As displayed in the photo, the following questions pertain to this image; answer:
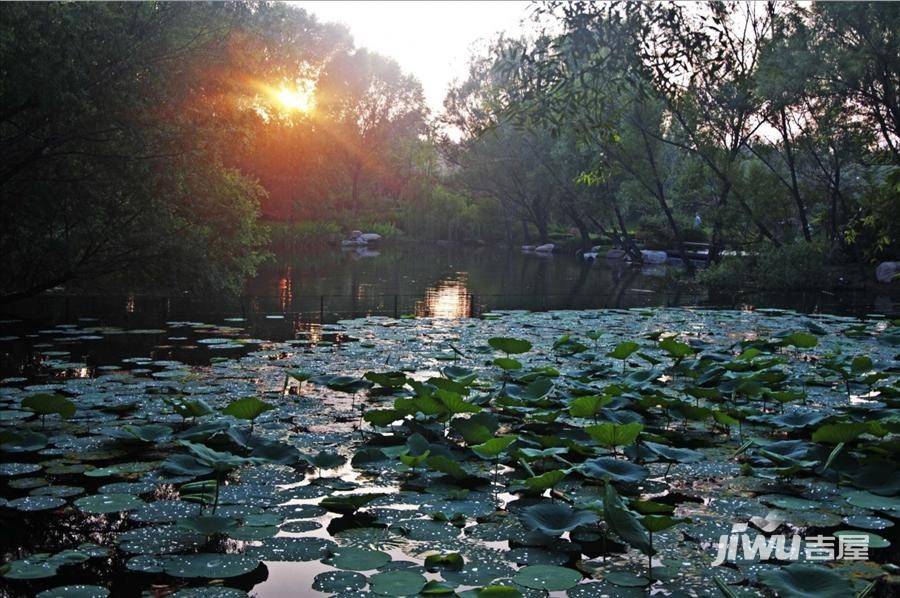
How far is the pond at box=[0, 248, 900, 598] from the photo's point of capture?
3332 mm

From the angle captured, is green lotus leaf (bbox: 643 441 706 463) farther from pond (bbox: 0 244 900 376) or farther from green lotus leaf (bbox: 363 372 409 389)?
pond (bbox: 0 244 900 376)

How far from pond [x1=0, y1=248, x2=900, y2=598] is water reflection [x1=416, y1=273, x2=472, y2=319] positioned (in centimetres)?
611

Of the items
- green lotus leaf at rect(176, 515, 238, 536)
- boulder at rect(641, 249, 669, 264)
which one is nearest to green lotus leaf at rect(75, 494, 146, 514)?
green lotus leaf at rect(176, 515, 238, 536)

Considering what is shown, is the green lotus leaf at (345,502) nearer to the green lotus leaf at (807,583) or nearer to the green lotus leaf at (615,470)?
the green lotus leaf at (615,470)

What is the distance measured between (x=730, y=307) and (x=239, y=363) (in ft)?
41.8

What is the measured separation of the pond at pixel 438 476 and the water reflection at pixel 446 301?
6113mm

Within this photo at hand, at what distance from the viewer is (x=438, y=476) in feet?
15.4

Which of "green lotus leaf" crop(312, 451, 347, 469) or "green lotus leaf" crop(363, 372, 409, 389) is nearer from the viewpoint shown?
"green lotus leaf" crop(312, 451, 347, 469)

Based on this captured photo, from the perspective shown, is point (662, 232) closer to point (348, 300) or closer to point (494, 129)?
point (348, 300)

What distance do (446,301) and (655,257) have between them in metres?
23.0

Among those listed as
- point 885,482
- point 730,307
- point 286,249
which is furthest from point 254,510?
point 286,249

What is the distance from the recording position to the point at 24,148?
10250mm

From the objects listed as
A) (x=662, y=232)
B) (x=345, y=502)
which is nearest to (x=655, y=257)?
(x=662, y=232)

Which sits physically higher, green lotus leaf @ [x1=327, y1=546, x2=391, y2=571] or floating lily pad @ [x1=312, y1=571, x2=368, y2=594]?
green lotus leaf @ [x1=327, y1=546, x2=391, y2=571]
